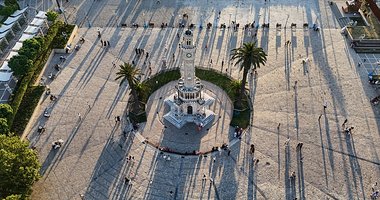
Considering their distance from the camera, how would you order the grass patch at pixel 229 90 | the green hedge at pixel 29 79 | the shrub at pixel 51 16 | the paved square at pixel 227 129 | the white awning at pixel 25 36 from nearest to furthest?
the paved square at pixel 227 129 < the green hedge at pixel 29 79 < the grass patch at pixel 229 90 < the white awning at pixel 25 36 < the shrub at pixel 51 16

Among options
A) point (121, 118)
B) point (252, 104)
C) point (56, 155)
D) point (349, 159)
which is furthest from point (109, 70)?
point (349, 159)

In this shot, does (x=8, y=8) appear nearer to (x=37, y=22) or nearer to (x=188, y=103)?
(x=37, y=22)

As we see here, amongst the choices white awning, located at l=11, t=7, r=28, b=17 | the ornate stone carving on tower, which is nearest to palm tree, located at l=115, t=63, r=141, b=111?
the ornate stone carving on tower

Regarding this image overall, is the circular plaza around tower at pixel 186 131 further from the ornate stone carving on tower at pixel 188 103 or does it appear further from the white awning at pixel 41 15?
the white awning at pixel 41 15

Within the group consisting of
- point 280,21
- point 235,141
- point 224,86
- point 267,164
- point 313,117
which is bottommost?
point 267,164

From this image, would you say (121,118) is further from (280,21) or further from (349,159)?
(280,21)

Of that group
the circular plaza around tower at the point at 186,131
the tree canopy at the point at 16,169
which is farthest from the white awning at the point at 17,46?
the tree canopy at the point at 16,169

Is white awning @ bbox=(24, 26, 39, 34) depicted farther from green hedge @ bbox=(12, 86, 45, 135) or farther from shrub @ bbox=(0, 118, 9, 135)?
shrub @ bbox=(0, 118, 9, 135)
